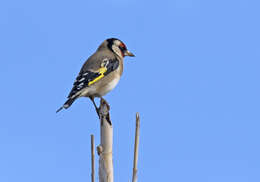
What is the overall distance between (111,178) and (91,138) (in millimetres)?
792

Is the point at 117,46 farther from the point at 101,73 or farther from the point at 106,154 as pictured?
the point at 106,154

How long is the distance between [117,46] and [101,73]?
1.16m

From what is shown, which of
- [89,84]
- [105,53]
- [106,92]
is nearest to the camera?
[89,84]

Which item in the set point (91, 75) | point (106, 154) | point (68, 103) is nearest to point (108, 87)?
point (91, 75)

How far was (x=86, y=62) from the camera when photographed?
7.53 metres

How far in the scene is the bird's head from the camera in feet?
27.0

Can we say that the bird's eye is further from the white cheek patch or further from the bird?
the white cheek patch

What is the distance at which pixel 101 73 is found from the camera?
7246mm

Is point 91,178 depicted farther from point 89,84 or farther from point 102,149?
point 89,84

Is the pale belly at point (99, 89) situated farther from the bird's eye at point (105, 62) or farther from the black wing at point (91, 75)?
the bird's eye at point (105, 62)

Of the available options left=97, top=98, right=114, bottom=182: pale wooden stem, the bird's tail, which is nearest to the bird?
the bird's tail

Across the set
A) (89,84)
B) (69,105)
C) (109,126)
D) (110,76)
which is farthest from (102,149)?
(110,76)

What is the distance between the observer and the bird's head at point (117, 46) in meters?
8.23

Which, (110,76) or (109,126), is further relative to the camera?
(110,76)
